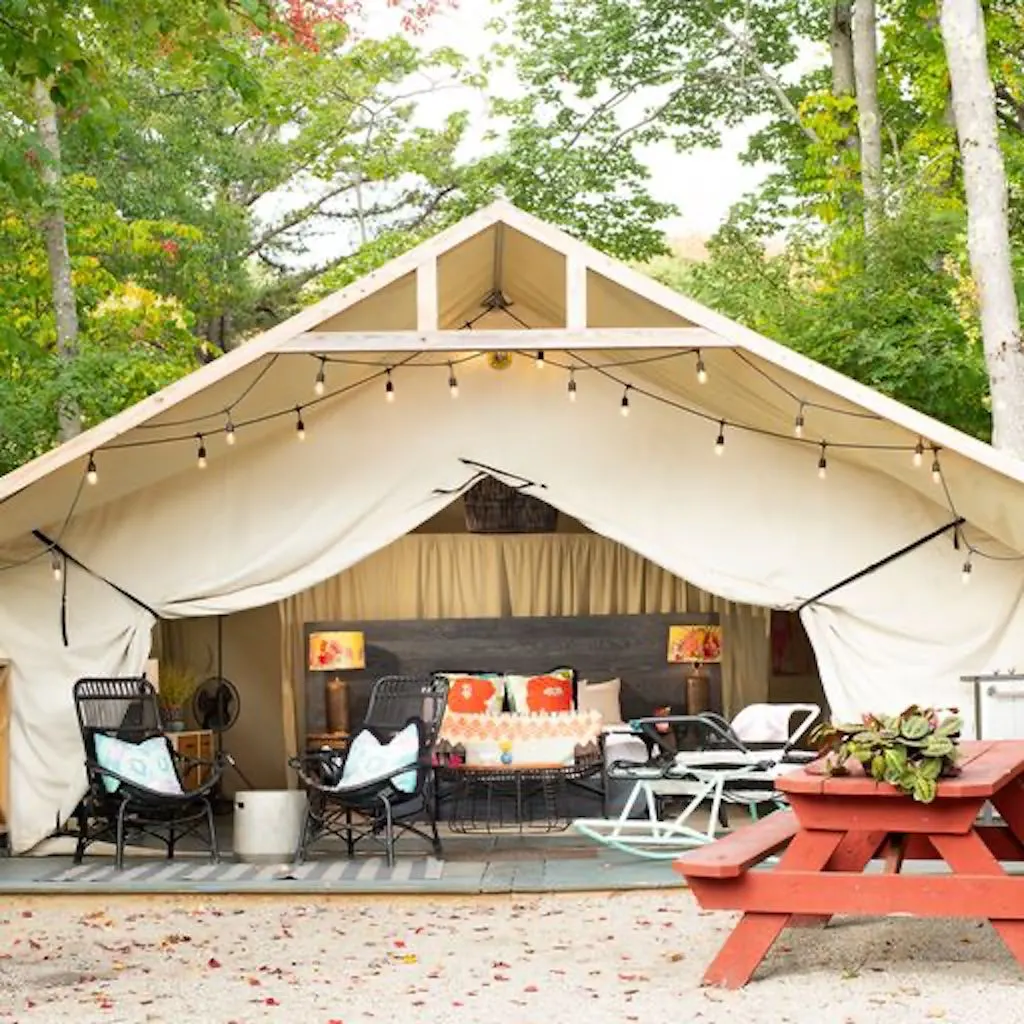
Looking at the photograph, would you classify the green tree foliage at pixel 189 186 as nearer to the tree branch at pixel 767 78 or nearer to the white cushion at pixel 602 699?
the tree branch at pixel 767 78

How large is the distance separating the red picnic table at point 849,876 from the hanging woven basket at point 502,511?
642 centimetres

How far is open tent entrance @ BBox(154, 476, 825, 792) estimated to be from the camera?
39.7 feet

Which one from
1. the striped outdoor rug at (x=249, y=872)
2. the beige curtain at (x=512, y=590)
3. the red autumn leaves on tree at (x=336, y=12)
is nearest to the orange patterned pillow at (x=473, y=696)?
the beige curtain at (x=512, y=590)

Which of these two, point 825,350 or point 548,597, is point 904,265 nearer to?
point 825,350

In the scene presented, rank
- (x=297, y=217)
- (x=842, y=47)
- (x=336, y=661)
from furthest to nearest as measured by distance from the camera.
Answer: (x=297, y=217)
(x=842, y=47)
(x=336, y=661)

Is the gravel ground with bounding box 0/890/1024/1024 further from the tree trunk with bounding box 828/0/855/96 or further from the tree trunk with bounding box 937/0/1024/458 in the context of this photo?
the tree trunk with bounding box 828/0/855/96

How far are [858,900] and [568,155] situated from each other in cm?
1201

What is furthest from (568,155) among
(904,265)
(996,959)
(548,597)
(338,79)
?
(996,959)

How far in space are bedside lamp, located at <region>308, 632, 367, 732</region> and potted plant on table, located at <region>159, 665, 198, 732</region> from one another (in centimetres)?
84

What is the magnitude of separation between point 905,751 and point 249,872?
369cm

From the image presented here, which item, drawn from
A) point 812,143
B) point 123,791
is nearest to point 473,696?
point 123,791

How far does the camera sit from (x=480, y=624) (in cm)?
1216

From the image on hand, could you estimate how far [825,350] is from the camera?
12.9 metres

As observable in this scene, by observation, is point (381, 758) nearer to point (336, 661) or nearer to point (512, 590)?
point (336, 661)
